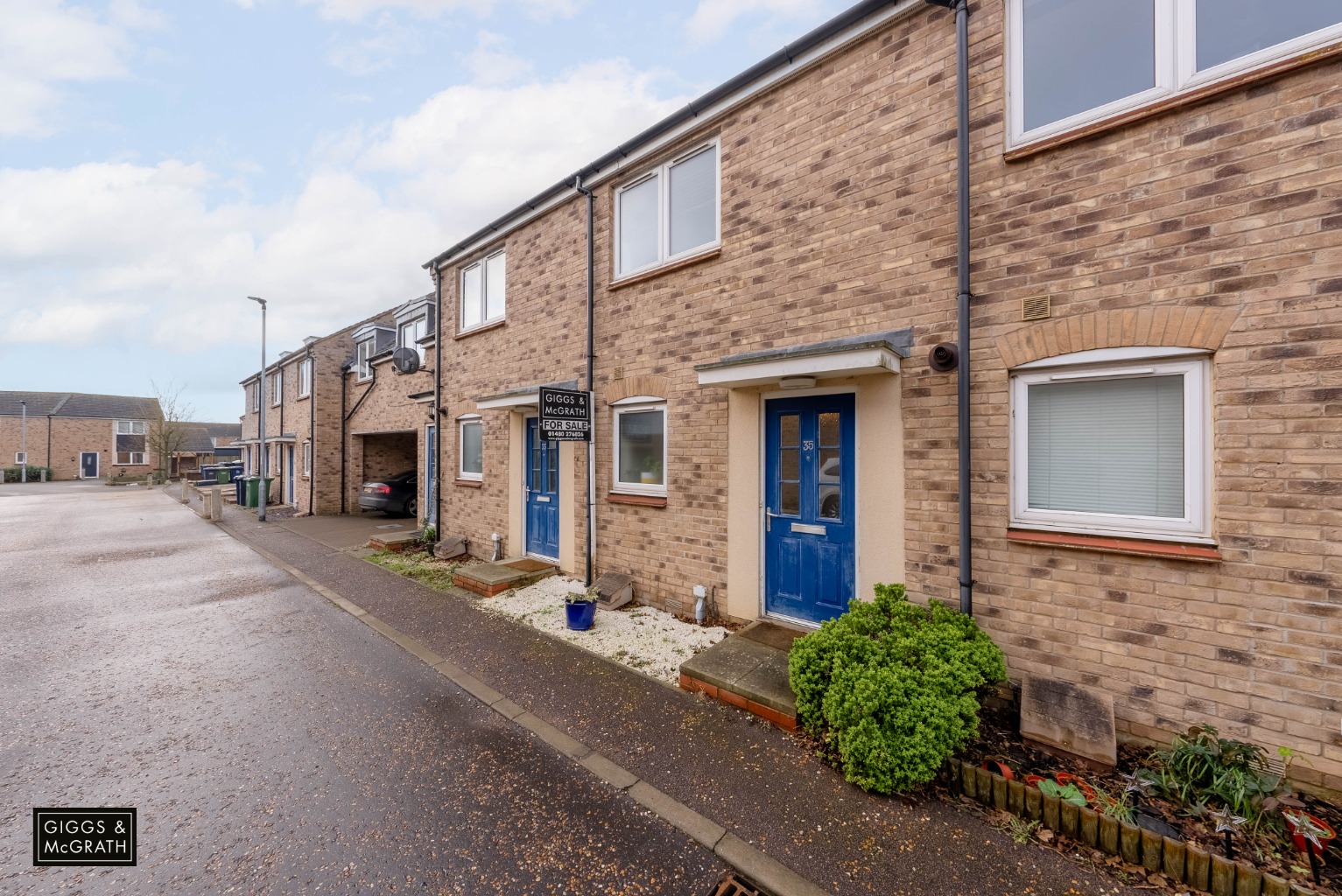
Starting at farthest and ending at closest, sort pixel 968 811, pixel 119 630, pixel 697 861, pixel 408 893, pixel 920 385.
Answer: pixel 119 630
pixel 920 385
pixel 968 811
pixel 697 861
pixel 408 893

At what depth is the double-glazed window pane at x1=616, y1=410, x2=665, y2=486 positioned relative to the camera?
642 cm

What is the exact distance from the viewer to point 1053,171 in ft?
12.0

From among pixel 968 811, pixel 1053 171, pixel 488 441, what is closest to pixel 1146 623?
pixel 968 811

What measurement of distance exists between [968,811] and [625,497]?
4538 mm

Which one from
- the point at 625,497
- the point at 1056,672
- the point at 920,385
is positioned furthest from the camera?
the point at 625,497

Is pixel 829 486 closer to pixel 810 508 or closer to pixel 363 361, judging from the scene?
pixel 810 508

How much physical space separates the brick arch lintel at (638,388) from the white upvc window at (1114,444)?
3.49 m

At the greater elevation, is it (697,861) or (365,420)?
(365,420)

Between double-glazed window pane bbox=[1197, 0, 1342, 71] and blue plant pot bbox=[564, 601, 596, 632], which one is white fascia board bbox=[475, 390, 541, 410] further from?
double-glazed window pane bbox=[1197, 0, 1342, 71]

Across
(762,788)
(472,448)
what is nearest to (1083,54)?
(762,788)

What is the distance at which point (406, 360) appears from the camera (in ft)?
39.3

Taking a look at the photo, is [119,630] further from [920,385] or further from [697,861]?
[920,385]

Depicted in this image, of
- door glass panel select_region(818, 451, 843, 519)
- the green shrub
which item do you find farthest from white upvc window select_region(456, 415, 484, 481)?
the green shrub

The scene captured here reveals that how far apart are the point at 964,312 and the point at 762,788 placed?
3.60m
